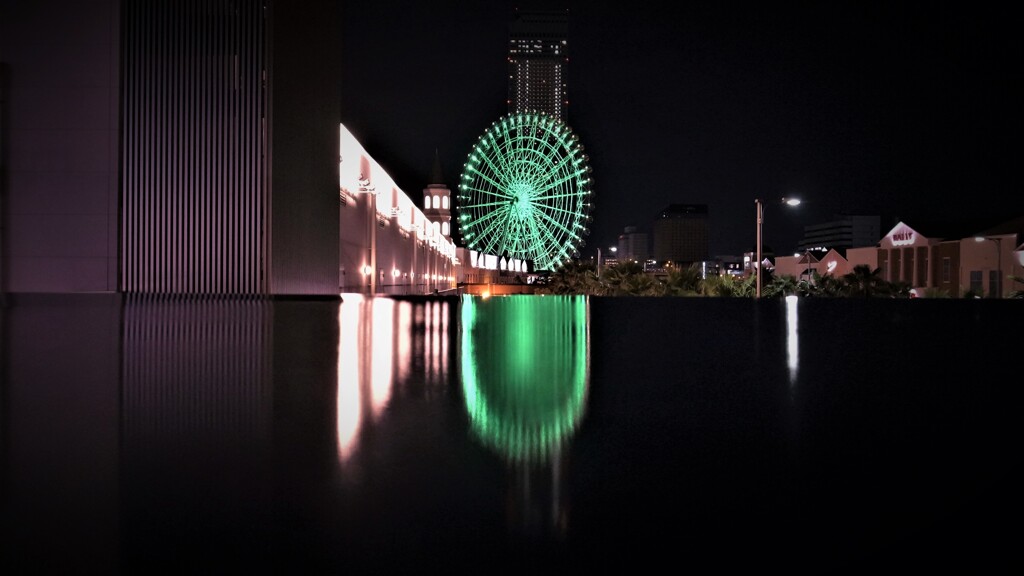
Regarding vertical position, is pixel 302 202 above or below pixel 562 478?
above

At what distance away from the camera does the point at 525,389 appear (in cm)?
410

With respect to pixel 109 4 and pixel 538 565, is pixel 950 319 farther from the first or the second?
pixel 109 4

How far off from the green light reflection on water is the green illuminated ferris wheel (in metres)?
24.8

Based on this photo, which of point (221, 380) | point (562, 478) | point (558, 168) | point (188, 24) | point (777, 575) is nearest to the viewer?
point (777, 575)

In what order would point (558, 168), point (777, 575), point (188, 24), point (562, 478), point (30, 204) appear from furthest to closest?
point (558, 168)
point (188, 24)
point (30, 204)
point (562, 478)
point (777, 575)

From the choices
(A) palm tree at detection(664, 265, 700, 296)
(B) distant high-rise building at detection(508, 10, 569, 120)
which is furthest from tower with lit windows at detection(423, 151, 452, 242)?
(A) palm tree at detection(664, 265, 700, 296)

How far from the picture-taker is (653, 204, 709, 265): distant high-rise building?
420ft

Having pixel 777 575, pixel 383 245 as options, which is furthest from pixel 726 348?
pixel 383 245

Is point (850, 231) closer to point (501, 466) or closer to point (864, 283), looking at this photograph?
point (864, 283)

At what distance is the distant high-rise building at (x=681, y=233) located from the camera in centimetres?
12800

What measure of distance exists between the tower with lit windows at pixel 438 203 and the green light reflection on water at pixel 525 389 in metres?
54.8

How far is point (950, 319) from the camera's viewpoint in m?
12.0

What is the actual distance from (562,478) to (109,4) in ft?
61.2

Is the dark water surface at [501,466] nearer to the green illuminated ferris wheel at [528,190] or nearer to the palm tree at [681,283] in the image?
the palm tree at [681,283]
